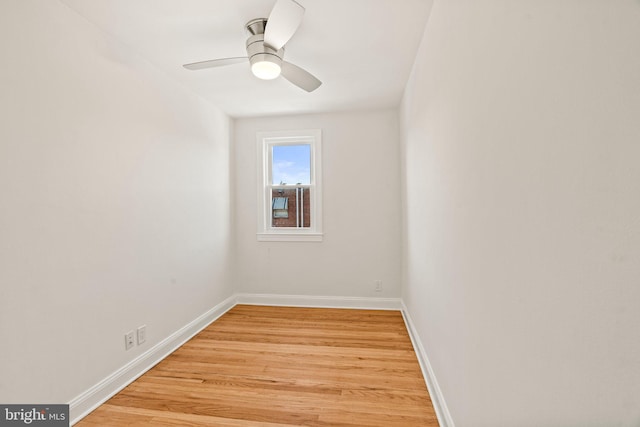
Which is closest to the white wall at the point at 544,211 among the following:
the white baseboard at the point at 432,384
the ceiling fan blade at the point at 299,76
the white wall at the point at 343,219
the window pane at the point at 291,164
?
the white baseboard at the point at 432,384

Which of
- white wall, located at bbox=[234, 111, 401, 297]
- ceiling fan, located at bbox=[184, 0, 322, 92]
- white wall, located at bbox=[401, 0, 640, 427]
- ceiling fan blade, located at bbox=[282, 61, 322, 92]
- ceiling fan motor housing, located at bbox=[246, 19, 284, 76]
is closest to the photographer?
white wall, located at bbox=[401, 0, 640, 427]

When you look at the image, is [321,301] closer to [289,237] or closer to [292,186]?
[289,237]

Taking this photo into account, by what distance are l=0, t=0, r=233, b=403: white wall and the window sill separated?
1.24m

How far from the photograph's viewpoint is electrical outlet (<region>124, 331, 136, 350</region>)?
2172 mm

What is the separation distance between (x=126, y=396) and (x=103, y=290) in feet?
2.40

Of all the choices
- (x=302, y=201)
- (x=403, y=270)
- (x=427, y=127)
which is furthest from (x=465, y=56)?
(x=302, y=201)

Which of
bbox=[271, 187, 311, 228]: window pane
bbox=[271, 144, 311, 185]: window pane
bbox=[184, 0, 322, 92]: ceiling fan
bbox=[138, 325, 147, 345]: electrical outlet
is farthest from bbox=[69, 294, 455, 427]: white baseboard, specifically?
bbox=[184, 0, 322, 92]: ceiling fan

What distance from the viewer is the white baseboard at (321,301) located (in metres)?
3.76

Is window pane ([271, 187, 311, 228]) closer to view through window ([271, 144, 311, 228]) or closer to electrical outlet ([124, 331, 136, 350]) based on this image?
view through window ([271, 144, 311, 228])

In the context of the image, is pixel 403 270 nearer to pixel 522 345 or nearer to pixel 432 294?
pixel 432 294

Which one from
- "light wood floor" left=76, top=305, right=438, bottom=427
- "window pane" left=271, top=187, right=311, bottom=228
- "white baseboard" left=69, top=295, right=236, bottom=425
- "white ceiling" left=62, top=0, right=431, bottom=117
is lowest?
"light wood floor" left=76, top=305, right=438, bottom=427

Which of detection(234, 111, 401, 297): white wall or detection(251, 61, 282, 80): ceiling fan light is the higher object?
detection(251, 61, 282, 80): ceiling fan light

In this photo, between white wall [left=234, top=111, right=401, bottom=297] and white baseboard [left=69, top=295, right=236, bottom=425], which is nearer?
white baseboard [left=69, top=295, right=236, bottom=425]

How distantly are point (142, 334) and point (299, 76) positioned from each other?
7.49 feet
